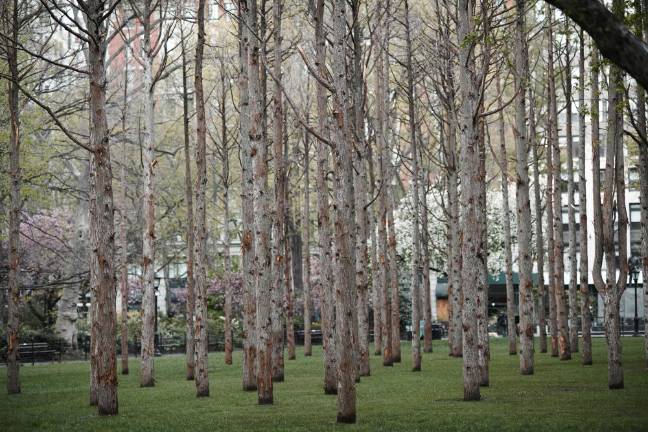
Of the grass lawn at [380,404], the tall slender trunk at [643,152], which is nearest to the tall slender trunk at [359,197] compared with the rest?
the grass lawn at [380,404]

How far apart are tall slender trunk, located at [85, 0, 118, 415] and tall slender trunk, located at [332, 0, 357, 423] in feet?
11.9

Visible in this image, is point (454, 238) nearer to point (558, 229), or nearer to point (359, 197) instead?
point (558, 229)

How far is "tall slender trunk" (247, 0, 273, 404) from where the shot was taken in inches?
589

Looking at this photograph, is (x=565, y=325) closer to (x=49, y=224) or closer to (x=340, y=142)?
(x=340, y=142)

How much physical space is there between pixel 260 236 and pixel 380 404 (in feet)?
11.3

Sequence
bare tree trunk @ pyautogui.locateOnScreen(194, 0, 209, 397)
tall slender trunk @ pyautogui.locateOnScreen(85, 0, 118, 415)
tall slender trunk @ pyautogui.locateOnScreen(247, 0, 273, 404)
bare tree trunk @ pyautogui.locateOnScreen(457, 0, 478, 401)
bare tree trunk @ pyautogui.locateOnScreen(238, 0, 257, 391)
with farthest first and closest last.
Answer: bare tree trunk @ pyautogui.locateOnScreen(194, 0, 209, 397) → bare tree trunk @ pyautogui.locateOnScreen(238, 0, 257, 391) → tall slender trunk @ pyautogui.locateOnScreen(247, 0, 273, 404) → bare tree trunk @ pyautogui.locateOnScreen(457, 0, 478, 401) → tall slender trunk @ pyautogui.locateOnScreen(85, 0, 118, 415)

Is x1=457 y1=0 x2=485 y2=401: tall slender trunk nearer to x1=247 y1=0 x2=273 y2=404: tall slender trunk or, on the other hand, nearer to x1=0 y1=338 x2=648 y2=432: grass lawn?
x1=0 y1=338 x2=648 y2=432: grass lawn

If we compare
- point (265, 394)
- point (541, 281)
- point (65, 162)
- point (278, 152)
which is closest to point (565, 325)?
point (541, 281)

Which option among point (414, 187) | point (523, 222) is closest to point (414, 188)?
point (414, 187)

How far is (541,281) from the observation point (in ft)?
98.5

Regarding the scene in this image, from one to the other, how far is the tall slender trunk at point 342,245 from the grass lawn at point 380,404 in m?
0.51

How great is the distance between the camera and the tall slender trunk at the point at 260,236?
1496 cm

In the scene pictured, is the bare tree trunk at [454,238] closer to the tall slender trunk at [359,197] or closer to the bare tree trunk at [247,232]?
the tall slender trunk at [359,197]

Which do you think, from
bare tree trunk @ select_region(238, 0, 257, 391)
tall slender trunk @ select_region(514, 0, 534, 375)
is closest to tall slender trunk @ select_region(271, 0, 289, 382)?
bare tree trunk @ select_region(238, 0, 257, 391)
